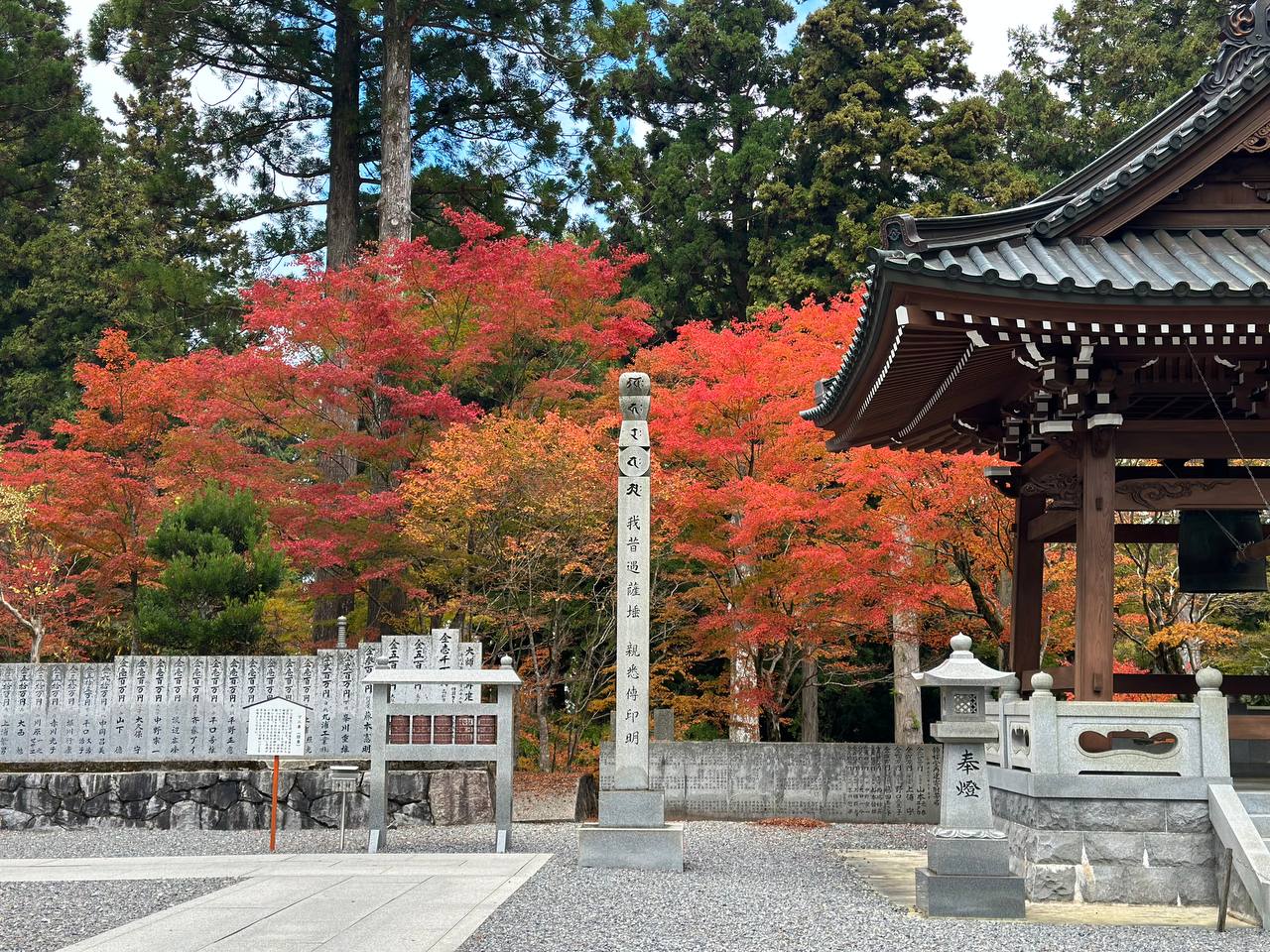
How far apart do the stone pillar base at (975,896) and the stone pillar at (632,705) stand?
7.93ft

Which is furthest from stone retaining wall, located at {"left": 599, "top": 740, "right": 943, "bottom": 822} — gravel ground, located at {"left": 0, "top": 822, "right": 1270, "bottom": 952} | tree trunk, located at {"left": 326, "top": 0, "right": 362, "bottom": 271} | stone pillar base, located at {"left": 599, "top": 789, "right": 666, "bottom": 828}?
tree trunk, located at {"left": 326, "top": 0, "right": 362, "bottom": 271}

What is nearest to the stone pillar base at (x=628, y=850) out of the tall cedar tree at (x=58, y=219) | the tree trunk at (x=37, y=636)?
the tree trunk at (x=37, y=636)

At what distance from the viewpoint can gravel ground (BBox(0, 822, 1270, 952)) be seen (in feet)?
22.9

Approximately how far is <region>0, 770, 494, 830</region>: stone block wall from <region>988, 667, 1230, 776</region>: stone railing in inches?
301

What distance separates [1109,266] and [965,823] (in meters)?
4.11

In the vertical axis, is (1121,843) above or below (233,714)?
below

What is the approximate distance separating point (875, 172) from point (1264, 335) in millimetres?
19443

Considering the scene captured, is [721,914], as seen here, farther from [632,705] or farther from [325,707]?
[325,707]

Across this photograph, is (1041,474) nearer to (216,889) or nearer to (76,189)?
(216,889)

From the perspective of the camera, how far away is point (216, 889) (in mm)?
8766

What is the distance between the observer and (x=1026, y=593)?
11.8 meters

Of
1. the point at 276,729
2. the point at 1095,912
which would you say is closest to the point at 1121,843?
the point at 1095,912

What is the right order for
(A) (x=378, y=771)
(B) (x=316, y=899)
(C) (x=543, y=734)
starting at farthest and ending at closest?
(C) (x=543, y=734) → (A) (x=378, y=771) → (B) (x=316, y=899)

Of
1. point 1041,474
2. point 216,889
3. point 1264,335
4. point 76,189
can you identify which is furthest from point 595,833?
point 76,189
